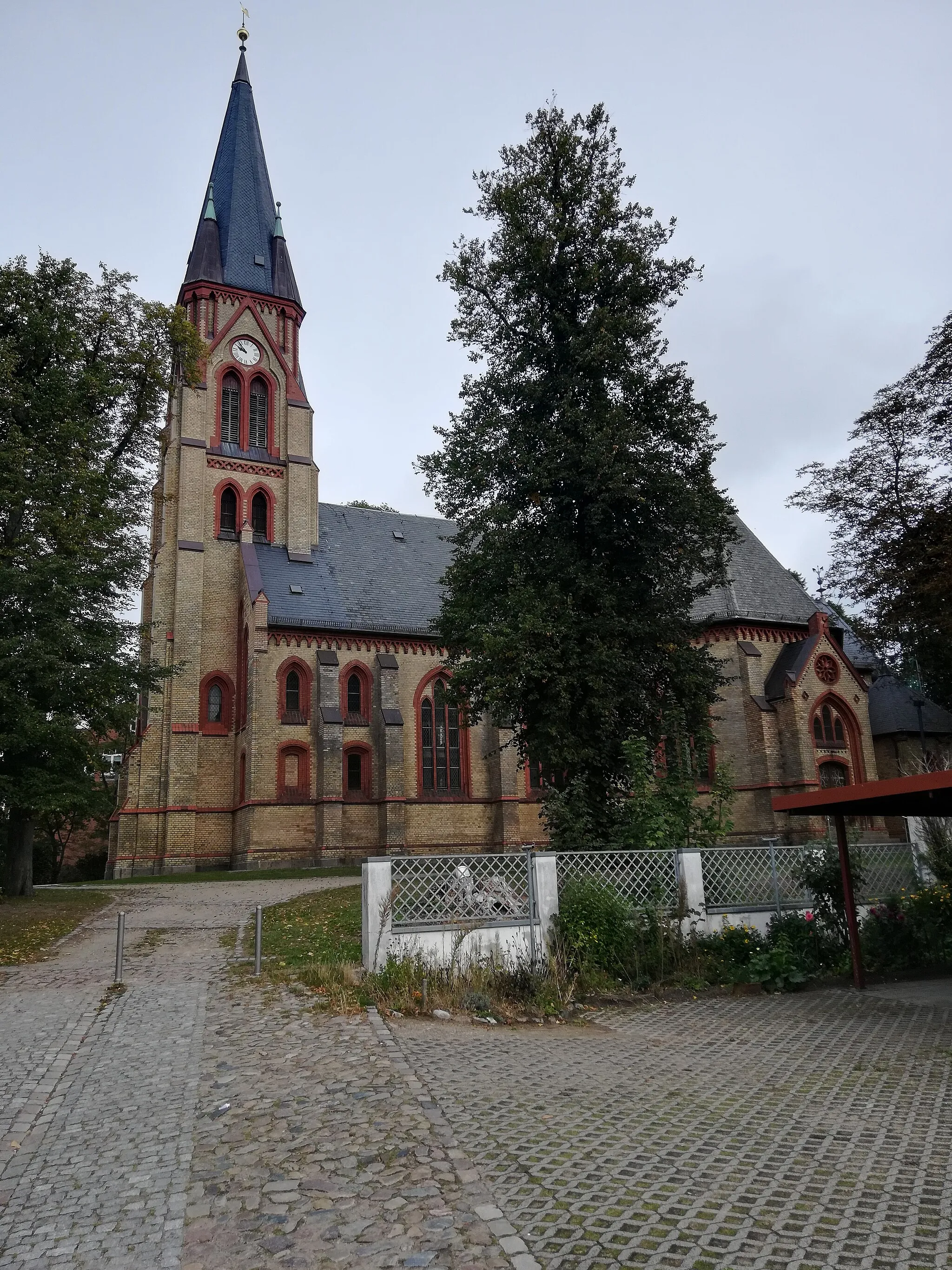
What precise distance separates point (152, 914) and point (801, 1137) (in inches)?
562

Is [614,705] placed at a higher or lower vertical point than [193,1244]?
higher

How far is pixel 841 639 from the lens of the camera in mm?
31703

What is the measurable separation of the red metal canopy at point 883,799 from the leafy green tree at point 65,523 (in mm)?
13505

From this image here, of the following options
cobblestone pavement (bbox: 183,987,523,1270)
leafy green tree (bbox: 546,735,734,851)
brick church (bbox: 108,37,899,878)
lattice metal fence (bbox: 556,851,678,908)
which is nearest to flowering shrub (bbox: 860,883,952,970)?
leafy green tree (bbox: 546,735,734,851)

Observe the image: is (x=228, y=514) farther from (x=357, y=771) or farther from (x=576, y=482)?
(x=576, y=482)

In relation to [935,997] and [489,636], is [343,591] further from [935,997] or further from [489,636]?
[935,997]

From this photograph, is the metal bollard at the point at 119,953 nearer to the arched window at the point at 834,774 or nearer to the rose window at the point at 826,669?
the arched window at the point at 834,774

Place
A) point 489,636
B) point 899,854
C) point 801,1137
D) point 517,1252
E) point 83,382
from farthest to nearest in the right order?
point 83,382 < point 489,636 < point 899,854 < point 801,1137 < point 517,1252

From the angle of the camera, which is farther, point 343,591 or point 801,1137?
point 343,591

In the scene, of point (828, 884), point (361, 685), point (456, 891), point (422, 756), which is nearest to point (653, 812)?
point (828, 884)

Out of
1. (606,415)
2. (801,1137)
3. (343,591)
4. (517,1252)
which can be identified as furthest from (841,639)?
(517,1252)

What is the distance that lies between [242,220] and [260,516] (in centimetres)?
1281

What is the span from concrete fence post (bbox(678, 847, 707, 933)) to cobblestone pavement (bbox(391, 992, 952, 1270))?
2.29 m

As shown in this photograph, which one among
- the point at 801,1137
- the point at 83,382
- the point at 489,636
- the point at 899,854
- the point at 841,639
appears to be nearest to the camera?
the point at 801,1137
